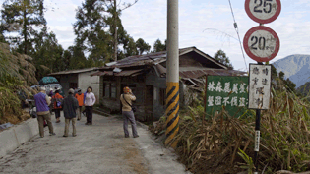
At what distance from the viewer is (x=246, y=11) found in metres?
4.28

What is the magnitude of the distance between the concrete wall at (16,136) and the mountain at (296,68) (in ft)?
22.6

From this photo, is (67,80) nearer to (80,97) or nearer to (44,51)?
(44,51)

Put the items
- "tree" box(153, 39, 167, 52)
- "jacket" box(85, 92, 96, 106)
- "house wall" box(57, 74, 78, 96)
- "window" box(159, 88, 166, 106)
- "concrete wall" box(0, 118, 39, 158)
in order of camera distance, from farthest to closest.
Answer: "tree" box(153, 39, 167, 52)
"house wall" box(57, 74, 78, 96)
"window" box(159, 88, 166, 106)
"jacket" box(85, 92, 96, 106)
"concrete wall" box(0, 118, 39, 158)

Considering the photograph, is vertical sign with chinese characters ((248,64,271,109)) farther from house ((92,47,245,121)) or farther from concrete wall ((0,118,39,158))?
house ((92,47,245,121))

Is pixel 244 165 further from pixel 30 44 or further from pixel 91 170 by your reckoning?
pixel 30 44

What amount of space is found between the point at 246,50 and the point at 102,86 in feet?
61.1

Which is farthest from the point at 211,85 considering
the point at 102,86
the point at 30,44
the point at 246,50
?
the point at 30,44

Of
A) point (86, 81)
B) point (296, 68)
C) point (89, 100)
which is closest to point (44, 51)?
point (86, 81)

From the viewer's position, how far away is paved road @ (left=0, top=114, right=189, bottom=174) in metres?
5.13

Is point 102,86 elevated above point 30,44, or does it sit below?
below

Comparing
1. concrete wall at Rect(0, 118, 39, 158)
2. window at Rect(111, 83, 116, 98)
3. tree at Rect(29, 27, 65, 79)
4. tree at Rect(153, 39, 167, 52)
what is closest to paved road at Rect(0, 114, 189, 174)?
concrete wall at Rect(0, 118, 39, 158)

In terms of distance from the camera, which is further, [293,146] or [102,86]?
[102,86]

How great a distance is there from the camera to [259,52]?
4219 mm

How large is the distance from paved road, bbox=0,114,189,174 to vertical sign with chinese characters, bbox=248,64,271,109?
2.10 m
